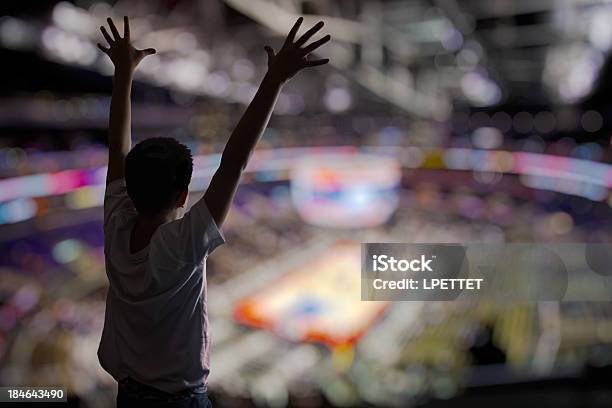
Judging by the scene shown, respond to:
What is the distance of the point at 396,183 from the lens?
8.85 ft

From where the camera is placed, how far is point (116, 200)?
4.80 feet

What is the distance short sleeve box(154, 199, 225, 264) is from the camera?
1.28 m

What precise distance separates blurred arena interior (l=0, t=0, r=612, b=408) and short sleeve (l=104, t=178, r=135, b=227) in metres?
1.23

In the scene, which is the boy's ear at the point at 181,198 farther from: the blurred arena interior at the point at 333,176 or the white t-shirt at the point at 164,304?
the blurred arena interior at the point at 333,176

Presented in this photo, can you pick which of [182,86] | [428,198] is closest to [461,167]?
[428,198]

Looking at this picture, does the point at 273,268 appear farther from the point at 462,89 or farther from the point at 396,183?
the point at 462,89

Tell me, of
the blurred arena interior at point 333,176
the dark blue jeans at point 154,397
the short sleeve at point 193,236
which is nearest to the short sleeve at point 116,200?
the short sleeve at point 193,236

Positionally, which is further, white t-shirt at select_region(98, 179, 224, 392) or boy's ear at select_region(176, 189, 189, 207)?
boy's ear at select_region(176, 189, 189, 207)

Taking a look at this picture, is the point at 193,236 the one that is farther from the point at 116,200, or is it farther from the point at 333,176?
the point at 333,176

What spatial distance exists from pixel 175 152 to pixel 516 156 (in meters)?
1.74

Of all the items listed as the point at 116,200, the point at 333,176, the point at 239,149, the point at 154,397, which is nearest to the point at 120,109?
the point at 116,200

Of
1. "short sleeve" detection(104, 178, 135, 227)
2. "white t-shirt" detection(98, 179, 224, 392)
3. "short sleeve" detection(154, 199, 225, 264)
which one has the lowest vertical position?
"white t-shirt" detection(98, 179, 224, 392)

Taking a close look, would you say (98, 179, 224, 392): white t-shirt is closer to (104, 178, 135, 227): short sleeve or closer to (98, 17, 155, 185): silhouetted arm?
(104, 178, 135, 227): short sleeve

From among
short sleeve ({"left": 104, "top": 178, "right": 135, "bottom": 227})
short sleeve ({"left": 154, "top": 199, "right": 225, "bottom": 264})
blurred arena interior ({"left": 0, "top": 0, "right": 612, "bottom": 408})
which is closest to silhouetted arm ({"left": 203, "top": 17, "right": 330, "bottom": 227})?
short sleeve ({"left": 154, "top": 199, "right": 225, "bottom": 264})
